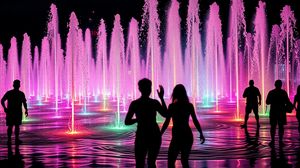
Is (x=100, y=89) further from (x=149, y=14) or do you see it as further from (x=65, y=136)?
(x=65, y=136)

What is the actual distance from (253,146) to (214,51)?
113ft

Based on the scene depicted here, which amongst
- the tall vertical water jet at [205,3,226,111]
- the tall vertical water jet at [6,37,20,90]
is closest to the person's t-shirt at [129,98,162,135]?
the tall vertical water jet at [205,3,226,111]

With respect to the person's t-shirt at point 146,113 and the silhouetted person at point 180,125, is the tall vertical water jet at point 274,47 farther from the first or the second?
the person's t-shirt at point 146,113

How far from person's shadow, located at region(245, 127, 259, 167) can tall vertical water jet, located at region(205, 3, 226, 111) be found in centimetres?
1289

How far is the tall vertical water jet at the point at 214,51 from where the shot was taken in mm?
34531

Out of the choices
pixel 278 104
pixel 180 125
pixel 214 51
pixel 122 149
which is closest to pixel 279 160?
pixel 278 104

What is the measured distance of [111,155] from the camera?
34.5 feet

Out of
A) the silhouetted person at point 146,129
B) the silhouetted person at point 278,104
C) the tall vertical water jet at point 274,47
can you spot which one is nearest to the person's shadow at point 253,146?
the silhouetted person at point 278,104

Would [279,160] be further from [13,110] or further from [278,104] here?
[13,110]

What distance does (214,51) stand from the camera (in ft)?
150

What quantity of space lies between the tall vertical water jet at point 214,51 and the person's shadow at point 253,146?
42.3 feet

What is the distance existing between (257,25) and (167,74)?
83.2 feet

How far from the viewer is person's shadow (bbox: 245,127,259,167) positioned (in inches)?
381

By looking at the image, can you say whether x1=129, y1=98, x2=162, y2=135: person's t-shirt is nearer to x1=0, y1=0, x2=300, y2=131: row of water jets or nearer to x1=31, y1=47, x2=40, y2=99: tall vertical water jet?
x1=0, y1=0, x2=300, y2=131: row of water jets
